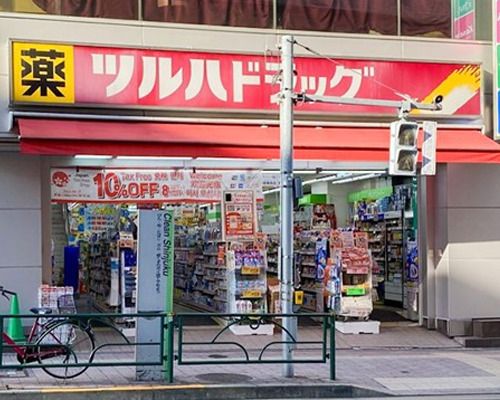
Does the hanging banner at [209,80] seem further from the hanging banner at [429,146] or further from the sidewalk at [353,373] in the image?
the sidewalk at [353,373]

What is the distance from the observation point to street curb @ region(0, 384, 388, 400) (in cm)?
1050

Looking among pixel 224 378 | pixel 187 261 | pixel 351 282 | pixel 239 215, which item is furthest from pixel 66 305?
pixel 187 261

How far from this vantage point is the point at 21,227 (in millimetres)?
14906

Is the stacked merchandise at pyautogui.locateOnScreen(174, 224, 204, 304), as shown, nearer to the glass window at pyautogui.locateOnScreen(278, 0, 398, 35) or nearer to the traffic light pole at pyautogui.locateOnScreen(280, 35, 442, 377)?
the glass window at pyautogui.locateOnScreen(278, 0, 398, 35)

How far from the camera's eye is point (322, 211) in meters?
20.2

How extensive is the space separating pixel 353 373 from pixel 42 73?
23.5 feet

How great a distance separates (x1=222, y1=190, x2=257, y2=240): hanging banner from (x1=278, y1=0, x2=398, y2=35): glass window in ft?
11.1

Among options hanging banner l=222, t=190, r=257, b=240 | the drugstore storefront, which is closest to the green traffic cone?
the drugstore storefront

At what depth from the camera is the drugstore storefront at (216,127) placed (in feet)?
47.4

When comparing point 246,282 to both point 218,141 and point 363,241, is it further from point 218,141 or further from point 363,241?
point 218,141

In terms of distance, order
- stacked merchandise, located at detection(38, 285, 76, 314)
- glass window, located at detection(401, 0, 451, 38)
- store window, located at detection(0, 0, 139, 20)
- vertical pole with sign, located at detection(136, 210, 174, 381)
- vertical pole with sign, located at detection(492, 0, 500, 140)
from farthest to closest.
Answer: glass window, located at detection(401, 0, 451, 38) → vertical pole with sign, located at detection(492, 0, 500, 140) → store window, located at detection(0, 0, 139, 20) → stacked merchandise, located at detection(38, 285, 76, 314) → vertical pole with sign, located at detection(136, 210, 174, 381)

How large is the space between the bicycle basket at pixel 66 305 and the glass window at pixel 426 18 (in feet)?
28.0

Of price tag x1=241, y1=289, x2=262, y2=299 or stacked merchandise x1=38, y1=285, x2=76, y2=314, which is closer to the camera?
stacked merchandise x1=38, y1=285, x2=76, y2=314

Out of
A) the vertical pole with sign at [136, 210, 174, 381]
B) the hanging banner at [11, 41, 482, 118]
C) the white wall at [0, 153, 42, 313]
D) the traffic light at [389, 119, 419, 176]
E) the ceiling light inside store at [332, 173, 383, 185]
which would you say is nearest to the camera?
the vertical pole with sign at [136, 210, 174, 381]
